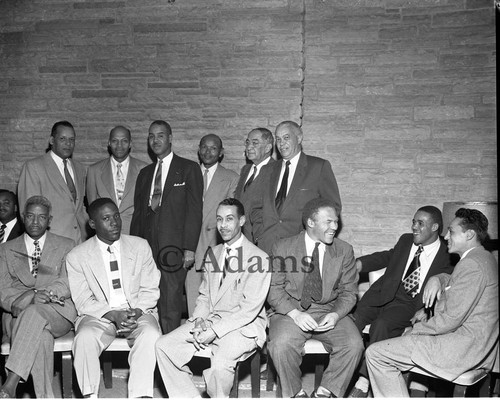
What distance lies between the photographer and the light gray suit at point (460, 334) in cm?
367

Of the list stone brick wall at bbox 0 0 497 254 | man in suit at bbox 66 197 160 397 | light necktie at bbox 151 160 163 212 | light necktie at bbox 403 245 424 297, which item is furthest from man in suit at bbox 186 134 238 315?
light necktie at bbox 403 245 424 297

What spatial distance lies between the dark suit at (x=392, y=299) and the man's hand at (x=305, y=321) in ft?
1.77

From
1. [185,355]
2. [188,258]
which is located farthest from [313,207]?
[185,355]

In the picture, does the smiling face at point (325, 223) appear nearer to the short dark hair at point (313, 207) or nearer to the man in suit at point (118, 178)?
the short dark hair at point (313, 207)

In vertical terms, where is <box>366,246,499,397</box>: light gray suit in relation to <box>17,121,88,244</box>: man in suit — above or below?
below

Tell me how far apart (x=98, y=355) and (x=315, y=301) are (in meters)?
1.51

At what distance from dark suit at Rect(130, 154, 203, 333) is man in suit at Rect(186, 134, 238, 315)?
208mm

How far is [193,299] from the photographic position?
5.32 metres

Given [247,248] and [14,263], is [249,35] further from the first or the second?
[14,263]

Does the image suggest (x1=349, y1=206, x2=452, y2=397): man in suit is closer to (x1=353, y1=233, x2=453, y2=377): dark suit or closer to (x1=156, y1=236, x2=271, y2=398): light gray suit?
(x1=353, y1=233, x2=453, y2=377): dark suit

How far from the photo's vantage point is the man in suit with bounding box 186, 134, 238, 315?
5297 millimetres

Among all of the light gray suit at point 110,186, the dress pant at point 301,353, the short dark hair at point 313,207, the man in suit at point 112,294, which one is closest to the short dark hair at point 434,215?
the short dark hair at point 313,207

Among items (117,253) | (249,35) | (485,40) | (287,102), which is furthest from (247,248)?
(485,40)

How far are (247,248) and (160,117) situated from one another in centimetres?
224
